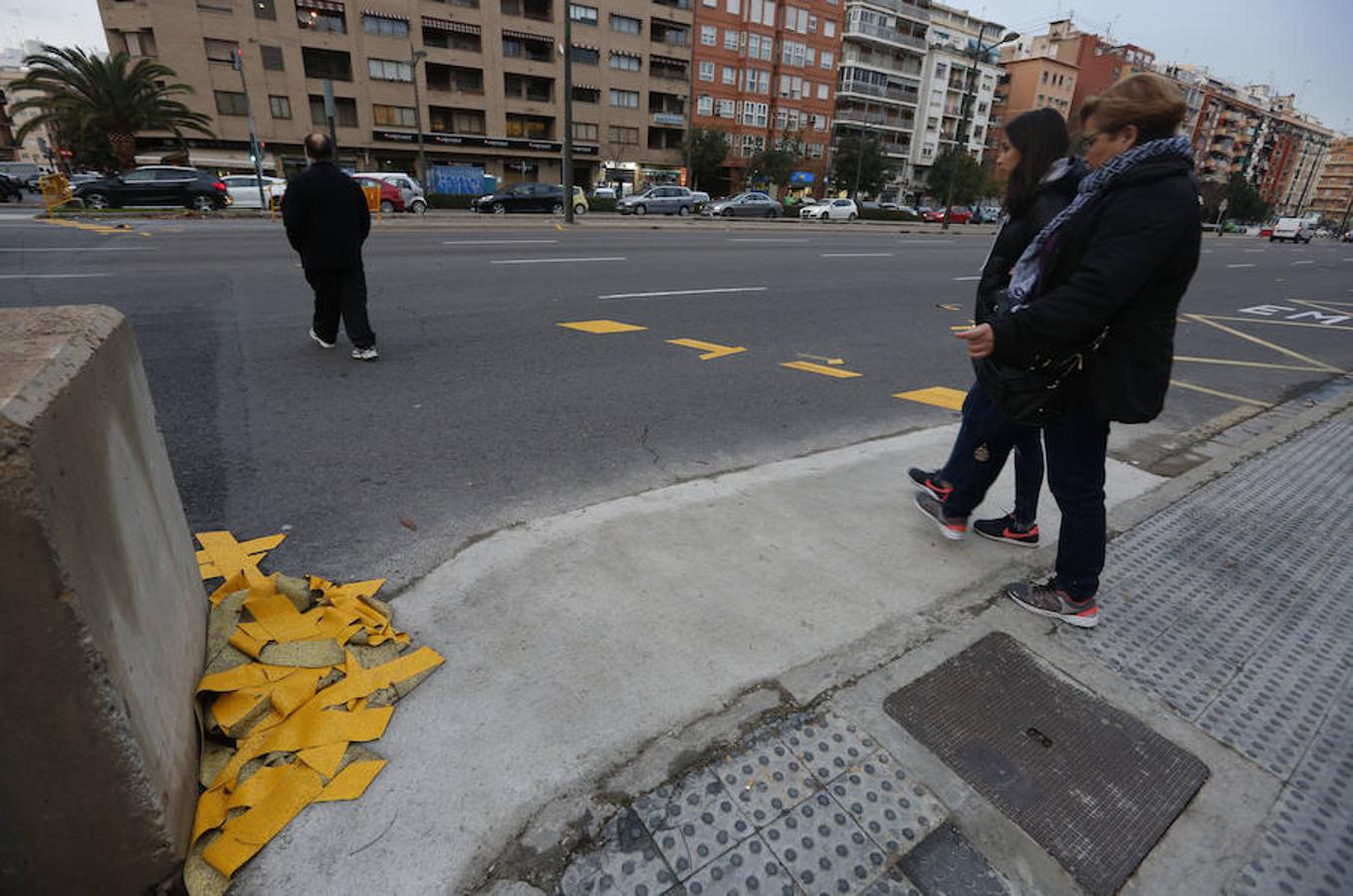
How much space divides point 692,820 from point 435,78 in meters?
58.5

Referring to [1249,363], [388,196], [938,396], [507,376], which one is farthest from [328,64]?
[1249,363]

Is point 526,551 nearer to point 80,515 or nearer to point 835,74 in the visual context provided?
point 80,515

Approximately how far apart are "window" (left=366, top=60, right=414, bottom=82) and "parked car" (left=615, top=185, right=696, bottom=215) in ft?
75.9

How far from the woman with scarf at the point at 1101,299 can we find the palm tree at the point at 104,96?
48900 mm

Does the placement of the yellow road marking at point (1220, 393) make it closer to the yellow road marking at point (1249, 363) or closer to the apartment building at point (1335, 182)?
the yellow road marking at point (1249, 363)

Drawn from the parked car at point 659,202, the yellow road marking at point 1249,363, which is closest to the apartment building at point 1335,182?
the parked car at point 659,202

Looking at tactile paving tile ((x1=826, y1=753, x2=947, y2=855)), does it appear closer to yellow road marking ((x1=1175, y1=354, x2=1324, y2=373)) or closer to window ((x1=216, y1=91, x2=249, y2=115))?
yellow road marking ((x1=1175, y1=354, x2=1324, y2=373))

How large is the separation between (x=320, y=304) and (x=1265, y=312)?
14897 millimetres

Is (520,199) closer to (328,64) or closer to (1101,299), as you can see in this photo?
(328,64)

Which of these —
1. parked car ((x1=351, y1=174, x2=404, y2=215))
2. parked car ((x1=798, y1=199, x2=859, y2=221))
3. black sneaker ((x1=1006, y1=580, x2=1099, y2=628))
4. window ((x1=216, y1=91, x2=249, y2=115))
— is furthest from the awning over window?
black sneaker ((x1=1006, y1=580, x2=1099, y2=628))

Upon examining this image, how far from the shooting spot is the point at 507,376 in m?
5.65

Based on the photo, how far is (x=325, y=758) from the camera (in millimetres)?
1912

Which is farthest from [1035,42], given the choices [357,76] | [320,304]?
[320,304]

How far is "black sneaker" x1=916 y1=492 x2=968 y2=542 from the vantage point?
3.27 m
